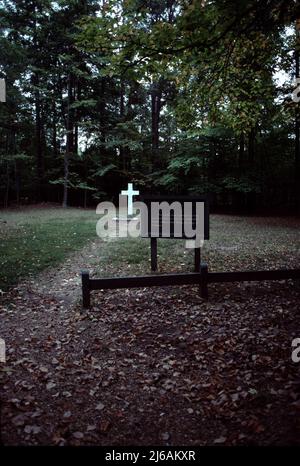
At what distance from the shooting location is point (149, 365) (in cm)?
479

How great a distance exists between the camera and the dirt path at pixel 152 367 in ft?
11.5

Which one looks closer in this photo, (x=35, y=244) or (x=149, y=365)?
(x=149, y=365)

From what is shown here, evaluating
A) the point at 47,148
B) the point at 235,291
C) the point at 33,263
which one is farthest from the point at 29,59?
the point at 235,291

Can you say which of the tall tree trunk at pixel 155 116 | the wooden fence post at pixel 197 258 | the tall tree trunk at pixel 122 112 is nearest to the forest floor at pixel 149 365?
the wooden fence post at pixel 197 258

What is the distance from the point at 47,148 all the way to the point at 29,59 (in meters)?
8.23

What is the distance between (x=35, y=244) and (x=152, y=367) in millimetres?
8044

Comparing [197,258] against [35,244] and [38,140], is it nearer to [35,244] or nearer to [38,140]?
[35,244]

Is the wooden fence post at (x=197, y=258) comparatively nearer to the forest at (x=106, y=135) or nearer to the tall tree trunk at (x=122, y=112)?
the forest at (x=106, y=135)

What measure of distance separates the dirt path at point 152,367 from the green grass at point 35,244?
1.30 m

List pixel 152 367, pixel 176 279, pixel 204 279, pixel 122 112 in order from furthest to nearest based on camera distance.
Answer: pixel 122 112 → pixel 204 279 → pixel 176 279 → pixel 152 367

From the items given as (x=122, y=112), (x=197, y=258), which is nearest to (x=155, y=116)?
(x=122, y=112)

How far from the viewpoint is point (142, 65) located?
7004 mm

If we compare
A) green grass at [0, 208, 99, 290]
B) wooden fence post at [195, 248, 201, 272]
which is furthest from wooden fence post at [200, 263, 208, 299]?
green grass at [0, 208, 99, 290]
